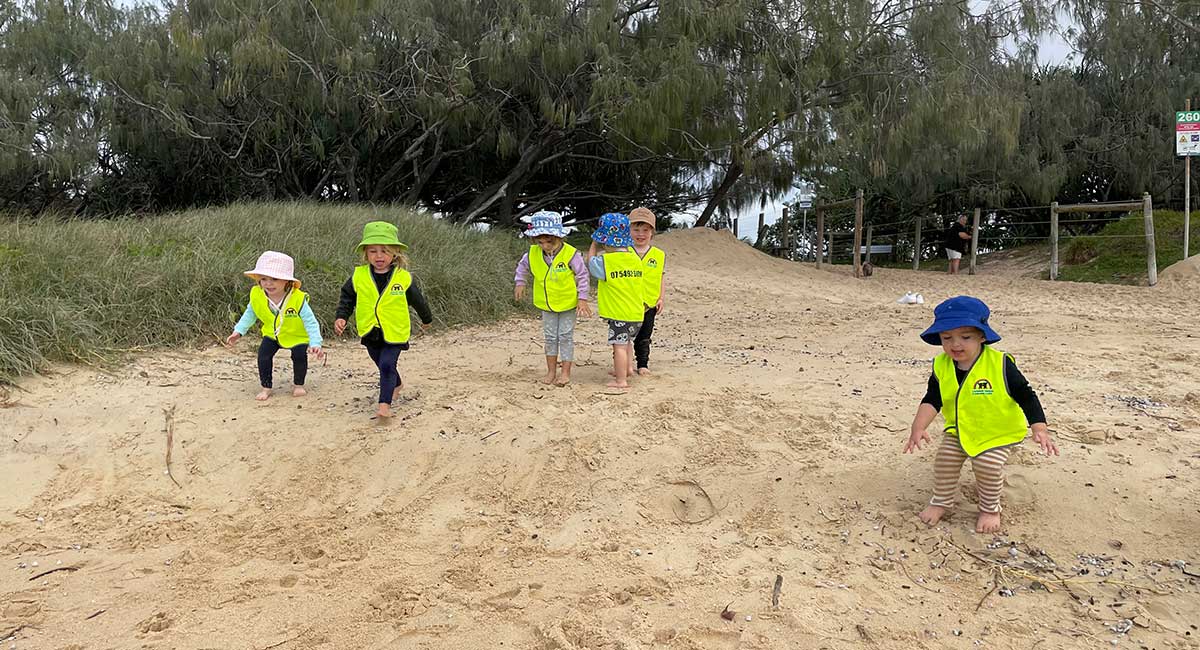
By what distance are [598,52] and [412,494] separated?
9441mm

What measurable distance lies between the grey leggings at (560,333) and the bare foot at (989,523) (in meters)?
2.90

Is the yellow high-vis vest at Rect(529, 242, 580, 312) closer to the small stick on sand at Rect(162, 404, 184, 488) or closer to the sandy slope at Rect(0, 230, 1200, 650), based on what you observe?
the sandy slope at Rect(0, 230, 1200, 650)

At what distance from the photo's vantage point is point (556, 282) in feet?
18.0

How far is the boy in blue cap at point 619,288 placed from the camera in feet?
18.1

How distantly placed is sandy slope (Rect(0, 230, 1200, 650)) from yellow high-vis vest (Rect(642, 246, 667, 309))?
0.62 meters

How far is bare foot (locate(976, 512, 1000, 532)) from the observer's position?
130 inches

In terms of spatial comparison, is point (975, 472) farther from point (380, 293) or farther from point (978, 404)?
point (380, 293)

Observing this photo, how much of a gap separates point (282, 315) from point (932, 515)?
12.6ft

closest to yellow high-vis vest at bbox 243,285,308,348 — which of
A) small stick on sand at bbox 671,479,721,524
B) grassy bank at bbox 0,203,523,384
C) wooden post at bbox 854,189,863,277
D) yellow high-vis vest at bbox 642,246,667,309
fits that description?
grassy bank at bbox 0,203,523,384

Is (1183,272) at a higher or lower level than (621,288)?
higher

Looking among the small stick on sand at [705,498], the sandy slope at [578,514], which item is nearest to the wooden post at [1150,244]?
the sandy slope at [578,514]

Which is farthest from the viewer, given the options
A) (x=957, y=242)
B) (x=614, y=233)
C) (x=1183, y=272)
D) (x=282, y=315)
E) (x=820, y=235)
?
(x=820, y=235)

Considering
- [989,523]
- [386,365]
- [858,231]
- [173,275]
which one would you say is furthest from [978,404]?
[858,231]

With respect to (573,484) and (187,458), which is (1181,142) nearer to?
(573,484)
